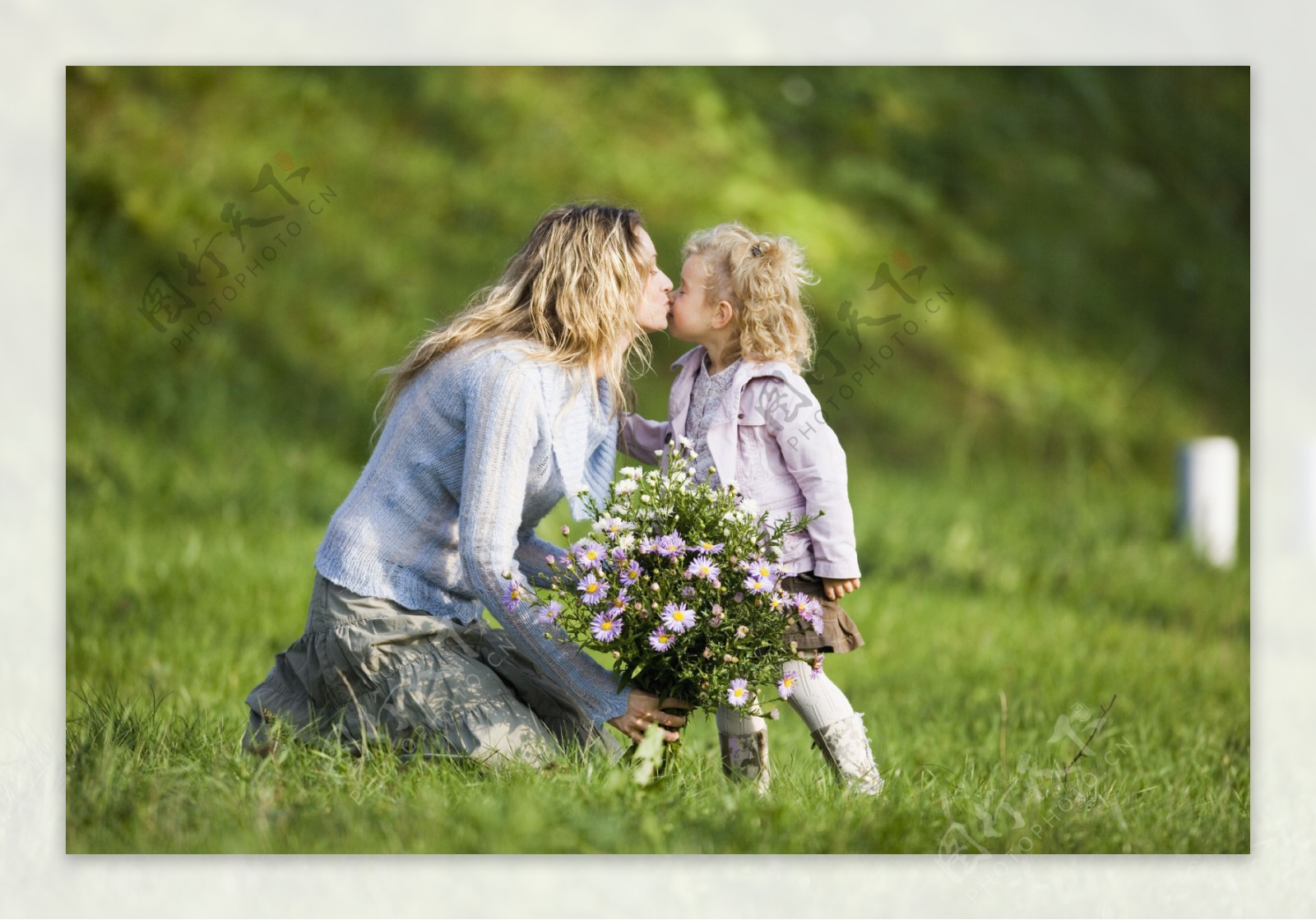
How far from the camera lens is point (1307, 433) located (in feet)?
13.6

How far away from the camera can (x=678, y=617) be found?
2787 mm

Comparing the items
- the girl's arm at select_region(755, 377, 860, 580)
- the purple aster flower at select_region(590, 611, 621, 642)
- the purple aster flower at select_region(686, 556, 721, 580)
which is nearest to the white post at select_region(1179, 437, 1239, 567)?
the girl's arm at select_region(755, 377, 860, 580)

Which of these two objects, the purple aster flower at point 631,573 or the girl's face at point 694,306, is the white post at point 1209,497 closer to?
the girl's face at point 694,306

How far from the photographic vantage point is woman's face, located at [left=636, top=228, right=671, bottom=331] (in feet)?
10.5

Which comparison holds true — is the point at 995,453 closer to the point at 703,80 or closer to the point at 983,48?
the point at 703,80

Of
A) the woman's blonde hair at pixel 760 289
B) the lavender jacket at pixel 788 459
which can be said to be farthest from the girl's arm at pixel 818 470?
the woman's blonde hair at pixel 760 289

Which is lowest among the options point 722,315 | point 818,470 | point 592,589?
point 592,589

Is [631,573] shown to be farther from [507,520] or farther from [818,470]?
[818,470]

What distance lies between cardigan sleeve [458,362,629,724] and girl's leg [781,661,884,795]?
43 centimetres

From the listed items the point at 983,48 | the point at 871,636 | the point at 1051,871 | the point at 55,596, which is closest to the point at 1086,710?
the point at 871,636

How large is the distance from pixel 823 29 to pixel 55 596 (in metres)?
2.77

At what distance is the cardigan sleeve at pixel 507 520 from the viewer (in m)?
2.92

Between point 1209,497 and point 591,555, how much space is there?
5.10m

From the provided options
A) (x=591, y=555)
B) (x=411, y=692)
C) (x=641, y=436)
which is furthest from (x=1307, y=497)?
(x=411, y=692)
